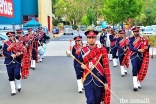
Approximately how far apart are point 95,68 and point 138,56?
387cm

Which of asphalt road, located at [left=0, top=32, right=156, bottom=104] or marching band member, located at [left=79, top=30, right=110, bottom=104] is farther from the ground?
marching band member, located at [left=79, top=30, right=110, bottom=104]

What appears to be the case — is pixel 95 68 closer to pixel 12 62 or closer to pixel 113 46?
pixel 12 62

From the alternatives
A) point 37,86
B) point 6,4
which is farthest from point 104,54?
point 6,4

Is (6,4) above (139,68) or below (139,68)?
above

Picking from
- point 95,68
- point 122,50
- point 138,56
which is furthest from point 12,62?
point 122,50

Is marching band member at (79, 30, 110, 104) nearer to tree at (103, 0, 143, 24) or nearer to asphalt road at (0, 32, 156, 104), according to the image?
asphalt road at (0, 32, 156, 104)

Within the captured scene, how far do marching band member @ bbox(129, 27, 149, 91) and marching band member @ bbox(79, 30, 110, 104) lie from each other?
3.55 meters

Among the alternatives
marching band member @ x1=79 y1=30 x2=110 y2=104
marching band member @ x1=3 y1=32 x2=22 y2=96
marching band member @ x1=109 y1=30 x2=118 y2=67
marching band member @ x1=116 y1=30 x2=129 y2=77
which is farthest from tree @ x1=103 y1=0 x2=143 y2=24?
marching band member @ x1=79 y1=30 x2=110 y2=104

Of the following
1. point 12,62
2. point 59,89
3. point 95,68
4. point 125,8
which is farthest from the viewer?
point 125,8

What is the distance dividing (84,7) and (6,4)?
63.0 m

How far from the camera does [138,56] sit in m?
9.55

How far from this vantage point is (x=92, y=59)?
593 centimetres

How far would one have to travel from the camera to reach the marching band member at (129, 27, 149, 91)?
30.8 feet

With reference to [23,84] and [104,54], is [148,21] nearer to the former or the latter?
[23,84]
